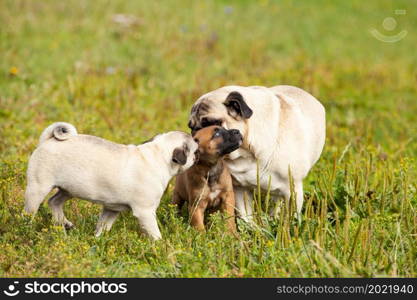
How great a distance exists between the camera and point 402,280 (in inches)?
199

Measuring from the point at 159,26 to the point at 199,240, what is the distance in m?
10.1

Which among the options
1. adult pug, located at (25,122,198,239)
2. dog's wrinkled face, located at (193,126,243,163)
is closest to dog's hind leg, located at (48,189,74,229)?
adult pug, located at (25,122,198,239)

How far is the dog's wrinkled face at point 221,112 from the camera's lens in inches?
240

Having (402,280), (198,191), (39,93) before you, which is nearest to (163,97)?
(39,93)

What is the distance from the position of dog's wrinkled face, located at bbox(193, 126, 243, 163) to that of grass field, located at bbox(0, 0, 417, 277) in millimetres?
666

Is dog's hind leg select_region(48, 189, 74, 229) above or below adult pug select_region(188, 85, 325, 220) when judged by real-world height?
below

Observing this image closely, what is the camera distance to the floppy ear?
590 centimetres

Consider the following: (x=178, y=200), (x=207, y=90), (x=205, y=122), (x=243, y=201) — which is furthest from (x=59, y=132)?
(x=207, y=90)

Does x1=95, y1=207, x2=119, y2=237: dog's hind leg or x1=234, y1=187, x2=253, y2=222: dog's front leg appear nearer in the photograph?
x1=95, y1=207, x2=119, y2=237: dog's hind leg

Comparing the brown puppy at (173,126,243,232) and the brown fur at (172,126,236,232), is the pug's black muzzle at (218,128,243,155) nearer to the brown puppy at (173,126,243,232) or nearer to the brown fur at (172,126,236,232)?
the brown puppy at (173,126,243,232)

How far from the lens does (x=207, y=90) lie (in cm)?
1184

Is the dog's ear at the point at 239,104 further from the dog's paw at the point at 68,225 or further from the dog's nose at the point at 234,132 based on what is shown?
the dog's paw at the point at 68,225

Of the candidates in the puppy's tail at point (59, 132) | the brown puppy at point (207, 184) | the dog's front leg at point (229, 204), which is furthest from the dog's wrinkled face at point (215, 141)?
the puppy's tail at point (59, 132)

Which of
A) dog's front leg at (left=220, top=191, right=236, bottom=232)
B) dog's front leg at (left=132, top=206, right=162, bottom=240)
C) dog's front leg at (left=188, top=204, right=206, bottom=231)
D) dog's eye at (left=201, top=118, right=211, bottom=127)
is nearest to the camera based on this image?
dog's front leg at (left=132, top=206, right=162, bottom=240)
